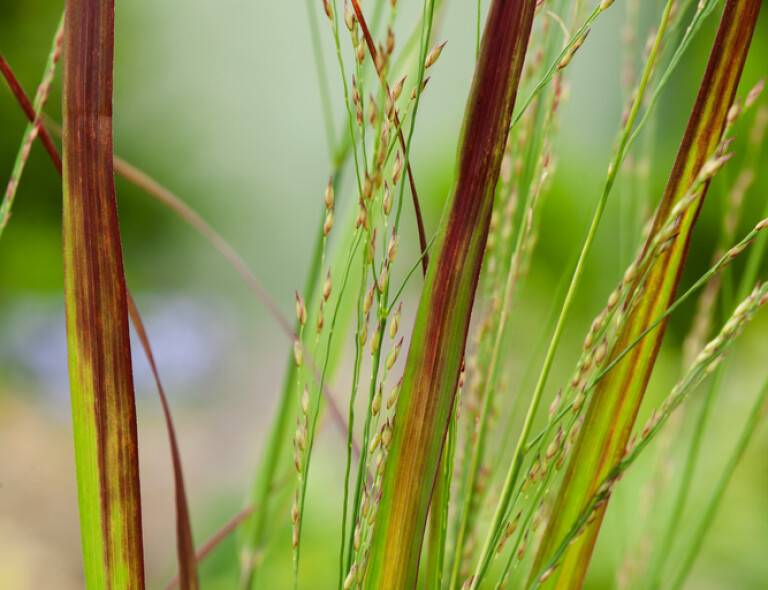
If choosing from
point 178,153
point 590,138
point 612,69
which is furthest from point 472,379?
point 612,69

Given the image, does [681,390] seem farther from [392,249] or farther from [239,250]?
[239,250]

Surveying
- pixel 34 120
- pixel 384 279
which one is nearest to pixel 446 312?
pixel 384 279

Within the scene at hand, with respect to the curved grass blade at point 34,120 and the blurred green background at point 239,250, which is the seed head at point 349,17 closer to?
the curved grass blade at point 34,120

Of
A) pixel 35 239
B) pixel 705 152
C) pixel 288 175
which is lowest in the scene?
pixel 705 152

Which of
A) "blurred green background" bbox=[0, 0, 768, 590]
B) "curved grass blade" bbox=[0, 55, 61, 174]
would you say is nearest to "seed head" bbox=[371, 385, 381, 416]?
"curved grass blade" bbox=[0, 55, 61, 174]

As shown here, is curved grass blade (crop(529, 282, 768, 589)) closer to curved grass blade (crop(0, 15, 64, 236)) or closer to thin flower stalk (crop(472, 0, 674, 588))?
thin flower stalk (crop(472, 0, 674, 588))

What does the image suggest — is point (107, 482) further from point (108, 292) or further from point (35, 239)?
point (35, 239)
